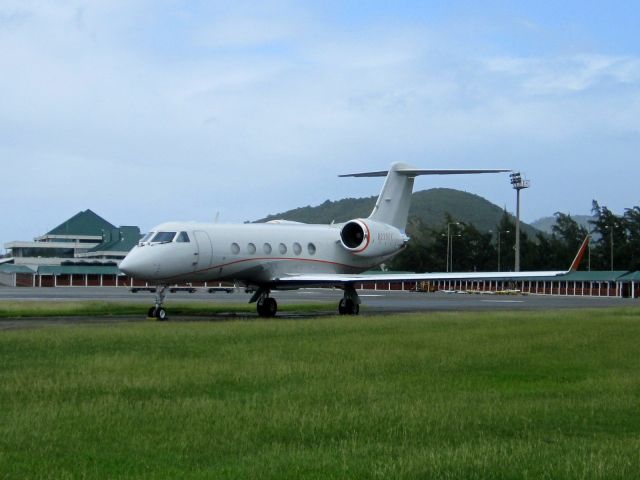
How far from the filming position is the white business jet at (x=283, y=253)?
2794 centimetres

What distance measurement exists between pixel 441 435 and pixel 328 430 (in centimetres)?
101

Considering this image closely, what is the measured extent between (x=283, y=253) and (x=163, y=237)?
474 centimetres

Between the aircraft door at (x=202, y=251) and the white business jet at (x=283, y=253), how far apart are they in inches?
1.2

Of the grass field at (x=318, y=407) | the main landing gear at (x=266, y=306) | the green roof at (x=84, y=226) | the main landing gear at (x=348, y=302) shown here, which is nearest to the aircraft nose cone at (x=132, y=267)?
the main landing gear at (x=266, y=306)

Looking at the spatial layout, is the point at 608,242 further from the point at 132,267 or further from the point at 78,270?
the point at 132,267

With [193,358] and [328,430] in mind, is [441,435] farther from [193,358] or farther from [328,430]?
[193,358]

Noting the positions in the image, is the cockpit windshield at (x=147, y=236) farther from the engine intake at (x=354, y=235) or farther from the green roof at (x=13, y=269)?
the green roof at (x=13, y=269)

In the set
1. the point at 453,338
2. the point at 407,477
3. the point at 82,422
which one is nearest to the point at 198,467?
the point at 407,477

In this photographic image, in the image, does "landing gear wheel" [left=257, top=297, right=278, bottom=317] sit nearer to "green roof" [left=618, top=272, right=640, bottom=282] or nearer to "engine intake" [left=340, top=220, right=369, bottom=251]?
"engine intake" [left=340, top=220, right=369, bottom=251]

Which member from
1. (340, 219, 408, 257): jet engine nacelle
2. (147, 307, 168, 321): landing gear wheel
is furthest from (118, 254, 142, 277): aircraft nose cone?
(340, 219, 408, 257): jet engine nacelle

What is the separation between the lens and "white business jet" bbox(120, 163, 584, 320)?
27.9m

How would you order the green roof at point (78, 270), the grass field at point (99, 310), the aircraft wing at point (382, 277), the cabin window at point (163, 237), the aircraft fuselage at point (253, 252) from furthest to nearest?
1. the green roof at point (78, 270)
2. the aircraft wing at point (382, 277)
3. the grass field at point (99, 310)
4. the cabin window at point (163, 237)
5. the aircraft fuselage at point (253, 252)

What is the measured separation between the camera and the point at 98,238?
145 m

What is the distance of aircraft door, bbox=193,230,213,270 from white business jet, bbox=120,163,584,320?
30mm
